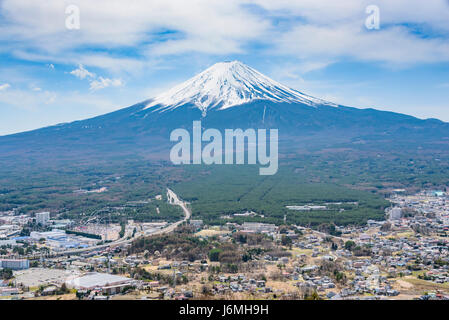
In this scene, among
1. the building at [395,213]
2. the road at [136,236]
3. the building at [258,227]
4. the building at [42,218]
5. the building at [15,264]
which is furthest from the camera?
the building at [42,218]

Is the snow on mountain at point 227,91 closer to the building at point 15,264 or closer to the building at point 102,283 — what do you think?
the building at point 15,264

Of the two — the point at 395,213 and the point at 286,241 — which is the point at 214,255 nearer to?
the point at 286,241

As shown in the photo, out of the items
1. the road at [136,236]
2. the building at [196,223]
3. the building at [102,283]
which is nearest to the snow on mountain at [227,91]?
the road at [136,236]

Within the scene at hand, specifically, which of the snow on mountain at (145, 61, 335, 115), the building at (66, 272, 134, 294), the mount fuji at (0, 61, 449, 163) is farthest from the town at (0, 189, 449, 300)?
the snow on mountain at (145, 61, 335, 115)

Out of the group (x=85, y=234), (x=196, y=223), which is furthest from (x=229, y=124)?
(x=85, y=234)

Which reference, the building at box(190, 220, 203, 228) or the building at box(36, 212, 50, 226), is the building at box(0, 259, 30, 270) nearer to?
the building at box(190, 220, 203, 228)

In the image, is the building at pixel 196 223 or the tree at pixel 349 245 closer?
the tree at pixel 349 245
